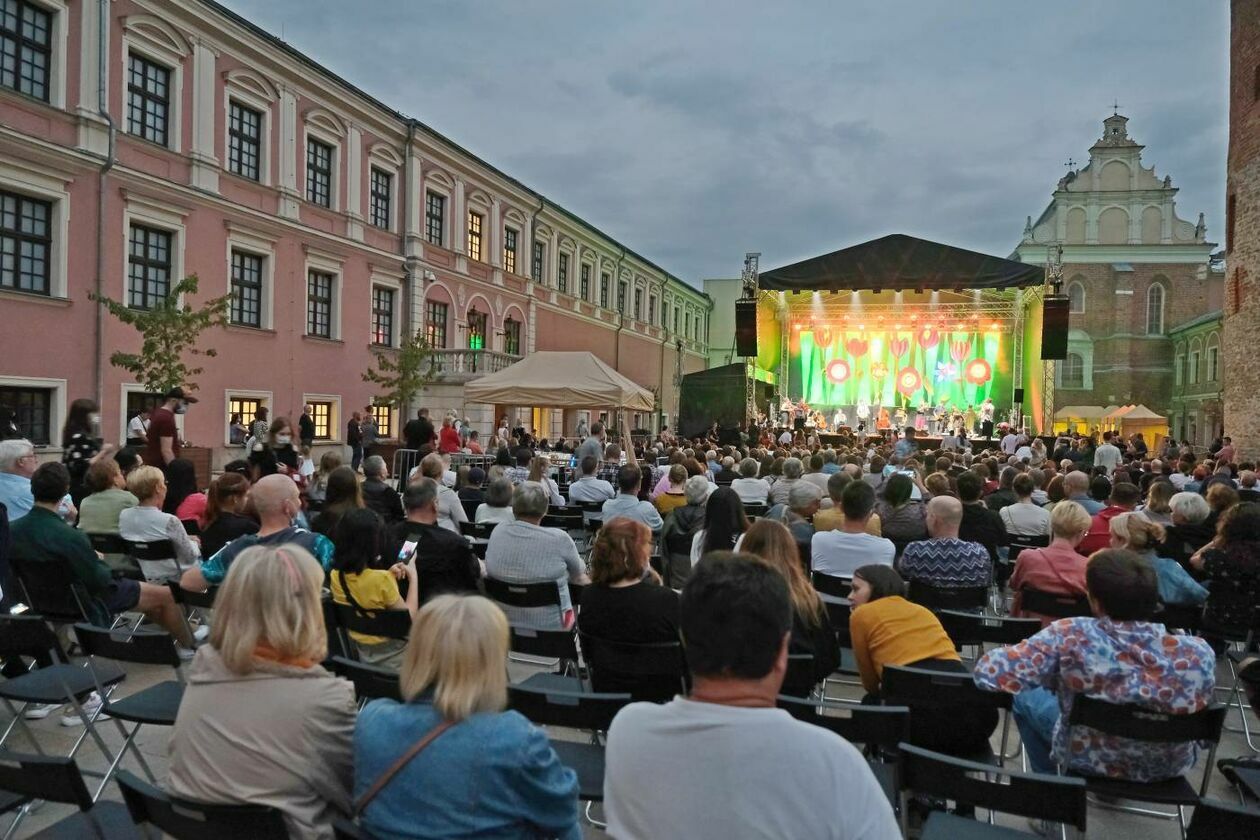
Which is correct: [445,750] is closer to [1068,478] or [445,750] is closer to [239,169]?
[1068,478]

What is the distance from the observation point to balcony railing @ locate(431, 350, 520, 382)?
2533cm

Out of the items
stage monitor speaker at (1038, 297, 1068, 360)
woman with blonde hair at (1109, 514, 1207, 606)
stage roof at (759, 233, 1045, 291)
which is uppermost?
stage roof at (759, 233, 1045, 291)

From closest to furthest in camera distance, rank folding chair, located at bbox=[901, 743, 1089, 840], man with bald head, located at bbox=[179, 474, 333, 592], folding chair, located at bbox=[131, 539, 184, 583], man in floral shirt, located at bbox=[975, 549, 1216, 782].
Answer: folding chair, located at bbox=[901, 743, 1089, 840] → man in floral shirt, located at bbox=[975, 549, 1216, 782] → man with bald head, located at bbox=[179, 474, 333, 592] → folding chair, located at bbox=[131, 539, 184, 583]

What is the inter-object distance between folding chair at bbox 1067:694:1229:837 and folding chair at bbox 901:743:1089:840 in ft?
Result: 1.87

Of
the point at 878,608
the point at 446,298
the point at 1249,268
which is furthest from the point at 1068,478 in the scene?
the point at 446,298

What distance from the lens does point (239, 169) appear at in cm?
2005

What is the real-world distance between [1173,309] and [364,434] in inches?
1530

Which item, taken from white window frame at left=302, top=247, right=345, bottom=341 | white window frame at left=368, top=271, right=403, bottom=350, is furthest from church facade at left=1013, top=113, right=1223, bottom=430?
white window frame at left=302, top=247, right=345, bottom=341

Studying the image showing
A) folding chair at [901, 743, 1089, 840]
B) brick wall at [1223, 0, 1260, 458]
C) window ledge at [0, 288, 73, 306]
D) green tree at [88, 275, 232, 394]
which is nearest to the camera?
folding chair at [901, 743, 1089, 840]

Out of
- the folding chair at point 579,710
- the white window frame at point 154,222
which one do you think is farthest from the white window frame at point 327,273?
the folding chair at point 579,710

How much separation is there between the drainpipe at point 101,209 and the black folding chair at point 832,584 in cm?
1596

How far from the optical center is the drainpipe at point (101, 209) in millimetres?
16047

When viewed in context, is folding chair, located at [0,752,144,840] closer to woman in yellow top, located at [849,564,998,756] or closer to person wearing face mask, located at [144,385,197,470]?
woman in yellow top, located at [849,564,998,756]

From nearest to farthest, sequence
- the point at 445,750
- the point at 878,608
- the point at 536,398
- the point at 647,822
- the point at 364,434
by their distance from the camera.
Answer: the point at 647,822 < the point at 445,750 < the point at 878,608 < the point at 536,398 < the point at 364,434
